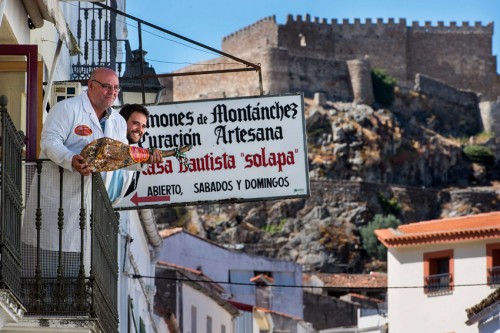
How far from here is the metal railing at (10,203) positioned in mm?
8930

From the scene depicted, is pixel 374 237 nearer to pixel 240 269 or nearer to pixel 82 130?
pixel 240 269

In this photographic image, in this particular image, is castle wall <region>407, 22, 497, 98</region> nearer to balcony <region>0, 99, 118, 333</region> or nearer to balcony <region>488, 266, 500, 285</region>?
balcony <region>488, 266, 500, 285</region>

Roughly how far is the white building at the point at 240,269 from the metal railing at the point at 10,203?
43482 millimetres

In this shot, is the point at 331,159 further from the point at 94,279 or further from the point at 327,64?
the point at 94,279

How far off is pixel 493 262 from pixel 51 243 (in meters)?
29.7

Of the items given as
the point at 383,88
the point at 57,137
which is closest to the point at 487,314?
the point at 57,137

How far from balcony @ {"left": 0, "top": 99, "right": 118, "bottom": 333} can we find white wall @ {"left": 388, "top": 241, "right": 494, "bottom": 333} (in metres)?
27.5

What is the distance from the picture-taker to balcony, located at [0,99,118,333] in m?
9.40

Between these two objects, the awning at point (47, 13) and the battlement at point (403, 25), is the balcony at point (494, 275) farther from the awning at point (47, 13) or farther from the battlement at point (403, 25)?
the battlement at point (403, 25)

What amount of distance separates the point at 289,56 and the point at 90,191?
10632cm

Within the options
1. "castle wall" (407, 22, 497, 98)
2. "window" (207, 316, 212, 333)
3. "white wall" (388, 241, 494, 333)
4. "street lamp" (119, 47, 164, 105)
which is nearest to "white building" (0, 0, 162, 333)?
"street lamp" (119, 47, 164, 105)

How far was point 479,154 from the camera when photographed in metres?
113

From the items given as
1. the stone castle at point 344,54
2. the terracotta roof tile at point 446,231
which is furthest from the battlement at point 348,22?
the terracotta roof tile at point 446,231

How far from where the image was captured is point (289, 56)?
116125 millimetres
